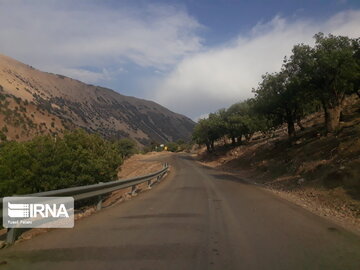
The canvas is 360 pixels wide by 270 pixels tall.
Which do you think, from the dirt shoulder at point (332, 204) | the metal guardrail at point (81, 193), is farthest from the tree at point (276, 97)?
the metal guardrail at point (81, 193)

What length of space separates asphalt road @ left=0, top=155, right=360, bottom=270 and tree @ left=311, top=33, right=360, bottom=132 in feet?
51.4

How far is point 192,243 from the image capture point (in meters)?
6.57

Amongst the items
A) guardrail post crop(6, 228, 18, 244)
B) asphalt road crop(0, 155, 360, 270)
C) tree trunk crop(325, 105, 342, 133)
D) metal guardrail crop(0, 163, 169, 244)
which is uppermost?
tree trunk crop(325, 105, 342, 133)

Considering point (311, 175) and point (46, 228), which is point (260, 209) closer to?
point (46, 228)

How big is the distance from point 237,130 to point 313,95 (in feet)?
89.0

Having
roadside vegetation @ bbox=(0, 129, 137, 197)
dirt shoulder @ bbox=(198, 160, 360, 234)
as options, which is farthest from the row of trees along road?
roadside vegetation @ bbox=(0, 129, 137, 197)

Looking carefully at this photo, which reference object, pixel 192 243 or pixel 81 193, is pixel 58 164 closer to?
pixel 81 193

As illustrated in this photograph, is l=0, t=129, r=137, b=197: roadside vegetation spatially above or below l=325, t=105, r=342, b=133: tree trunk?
below

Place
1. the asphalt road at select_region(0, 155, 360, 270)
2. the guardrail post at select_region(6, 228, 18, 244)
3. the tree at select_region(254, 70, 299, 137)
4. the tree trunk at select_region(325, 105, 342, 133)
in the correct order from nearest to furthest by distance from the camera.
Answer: the asphalt road at select_region(0, 155, 360, 270), the guardrail post at select_region(6, 228, 18, 244), the tree trunk at select_region(325, 105, 342, 133), the tree at select_region(254, 70, 299, 137)

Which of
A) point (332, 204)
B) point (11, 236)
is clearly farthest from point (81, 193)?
point (332, 204)

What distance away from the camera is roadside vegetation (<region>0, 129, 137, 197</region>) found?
28.6 m

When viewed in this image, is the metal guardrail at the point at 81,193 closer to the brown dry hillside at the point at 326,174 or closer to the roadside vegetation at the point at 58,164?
the brown dry hillside at the point at 326,174

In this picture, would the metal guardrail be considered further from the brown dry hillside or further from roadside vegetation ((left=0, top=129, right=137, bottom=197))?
roadside vegetation ((left=0, top=129, right=137, bottom=197))

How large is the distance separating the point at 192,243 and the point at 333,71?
2048cm
